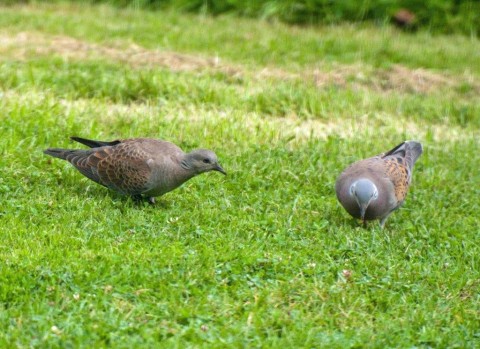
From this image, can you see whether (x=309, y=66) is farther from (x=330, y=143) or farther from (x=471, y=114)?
(x=330, y=143)

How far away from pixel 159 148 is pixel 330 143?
2373 millimetres

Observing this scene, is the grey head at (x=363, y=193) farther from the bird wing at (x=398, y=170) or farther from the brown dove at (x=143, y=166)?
the brown dove at (x=143, y=166)

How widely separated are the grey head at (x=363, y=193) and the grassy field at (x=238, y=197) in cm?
21

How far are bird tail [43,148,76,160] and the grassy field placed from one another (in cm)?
22

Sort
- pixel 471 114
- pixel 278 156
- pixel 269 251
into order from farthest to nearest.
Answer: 1. pixel 471 114
2. pixel 278 156
3. pixel 269 251

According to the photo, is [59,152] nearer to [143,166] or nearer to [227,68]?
[143,166]

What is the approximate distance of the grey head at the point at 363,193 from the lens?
664 cm

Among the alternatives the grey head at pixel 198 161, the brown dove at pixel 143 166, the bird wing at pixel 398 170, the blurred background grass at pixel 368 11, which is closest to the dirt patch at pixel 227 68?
the blurred background grass at pixel 368 11

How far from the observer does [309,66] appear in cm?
1174

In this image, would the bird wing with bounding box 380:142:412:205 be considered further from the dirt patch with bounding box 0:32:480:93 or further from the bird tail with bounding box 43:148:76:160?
the dirt patch with bounding box 0:32:480:93

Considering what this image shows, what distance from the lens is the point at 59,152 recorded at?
7168 millimetres

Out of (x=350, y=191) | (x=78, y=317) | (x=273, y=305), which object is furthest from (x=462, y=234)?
(x=78, y=317)

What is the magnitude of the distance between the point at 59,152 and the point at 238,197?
1432mm

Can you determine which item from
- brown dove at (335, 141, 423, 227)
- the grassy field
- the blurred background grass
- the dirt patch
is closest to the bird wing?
brown dove at (335, 141, 423, 227)
